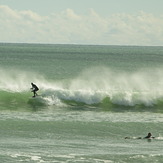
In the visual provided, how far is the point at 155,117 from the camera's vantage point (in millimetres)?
36312

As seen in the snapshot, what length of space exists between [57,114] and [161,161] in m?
13.3

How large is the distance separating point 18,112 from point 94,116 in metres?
4.79

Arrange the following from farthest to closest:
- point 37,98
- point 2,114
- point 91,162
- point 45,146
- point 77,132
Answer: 1. point 37,98
2. point 2,114
3. point 77,132
4. point 45,146
5. point 91,162

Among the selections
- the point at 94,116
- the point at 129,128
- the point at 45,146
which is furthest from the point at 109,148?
the point at 94,116

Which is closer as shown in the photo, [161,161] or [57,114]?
[161,161]

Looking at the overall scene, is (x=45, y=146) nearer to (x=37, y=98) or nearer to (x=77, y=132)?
(x=77, y=132)

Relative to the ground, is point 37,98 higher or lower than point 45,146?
higher

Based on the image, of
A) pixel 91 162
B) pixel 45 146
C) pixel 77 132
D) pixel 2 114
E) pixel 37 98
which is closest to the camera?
pixel 91 162

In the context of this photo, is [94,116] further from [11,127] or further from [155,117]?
[11,127]

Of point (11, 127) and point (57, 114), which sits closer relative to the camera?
point (11, 127)

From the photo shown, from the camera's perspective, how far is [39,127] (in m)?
30.6

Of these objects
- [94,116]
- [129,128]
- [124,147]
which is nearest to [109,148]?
[124,147]

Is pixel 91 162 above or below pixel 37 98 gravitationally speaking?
below

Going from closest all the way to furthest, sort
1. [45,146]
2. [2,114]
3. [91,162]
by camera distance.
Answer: [91,162] → [45,146] → [2,114]
